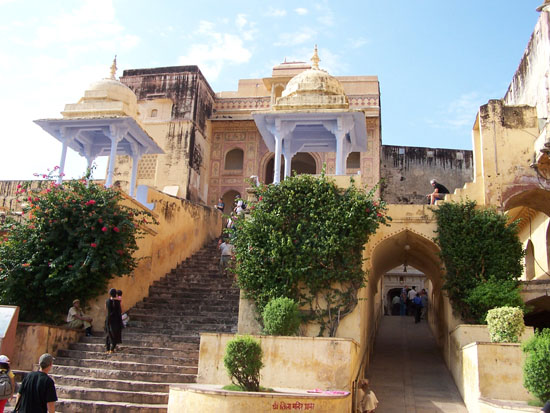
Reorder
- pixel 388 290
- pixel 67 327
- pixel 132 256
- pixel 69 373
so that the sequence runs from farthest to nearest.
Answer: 1. pixel 388 290
2. pixel 132 256
3. pixel 67 327
4. pixel 69 373

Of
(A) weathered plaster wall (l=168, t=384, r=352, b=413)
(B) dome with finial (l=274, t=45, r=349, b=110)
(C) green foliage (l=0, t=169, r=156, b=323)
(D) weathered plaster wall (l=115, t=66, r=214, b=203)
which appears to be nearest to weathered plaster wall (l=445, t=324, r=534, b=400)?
(A) weathered plaster wall (l=168, t=384, r=352, b=413)

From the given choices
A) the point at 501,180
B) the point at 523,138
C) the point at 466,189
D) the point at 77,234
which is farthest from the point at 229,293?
the point at 523,138

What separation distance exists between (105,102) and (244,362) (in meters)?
11.2

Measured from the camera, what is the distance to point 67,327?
11.0m

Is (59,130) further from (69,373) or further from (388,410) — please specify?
(388,410)

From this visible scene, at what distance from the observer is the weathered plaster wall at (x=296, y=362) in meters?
9.05

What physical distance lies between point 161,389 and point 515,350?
5.60 meters

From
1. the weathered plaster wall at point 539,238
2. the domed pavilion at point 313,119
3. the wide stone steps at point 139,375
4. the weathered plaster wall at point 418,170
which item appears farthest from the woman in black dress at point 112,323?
the weathered plaster wall at point 418,170

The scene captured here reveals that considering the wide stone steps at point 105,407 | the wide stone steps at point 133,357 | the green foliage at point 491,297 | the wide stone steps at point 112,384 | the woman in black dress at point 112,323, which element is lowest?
the wide stone steps at point 105,407

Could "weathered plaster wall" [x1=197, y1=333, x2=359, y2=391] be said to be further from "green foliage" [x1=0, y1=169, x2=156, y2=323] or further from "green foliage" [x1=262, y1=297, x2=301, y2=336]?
"green foliage" [x1=0, y1=169, x2=156, y2=323]

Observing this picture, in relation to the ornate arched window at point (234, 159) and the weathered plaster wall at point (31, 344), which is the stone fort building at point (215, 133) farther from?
the weathered plaster wall at point (31, 344)

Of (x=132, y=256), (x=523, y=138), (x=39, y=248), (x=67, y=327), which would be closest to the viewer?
(x=67, y=327)

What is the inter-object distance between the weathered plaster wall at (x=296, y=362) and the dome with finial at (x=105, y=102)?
31.1ft

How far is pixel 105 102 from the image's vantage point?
16.9 metres
